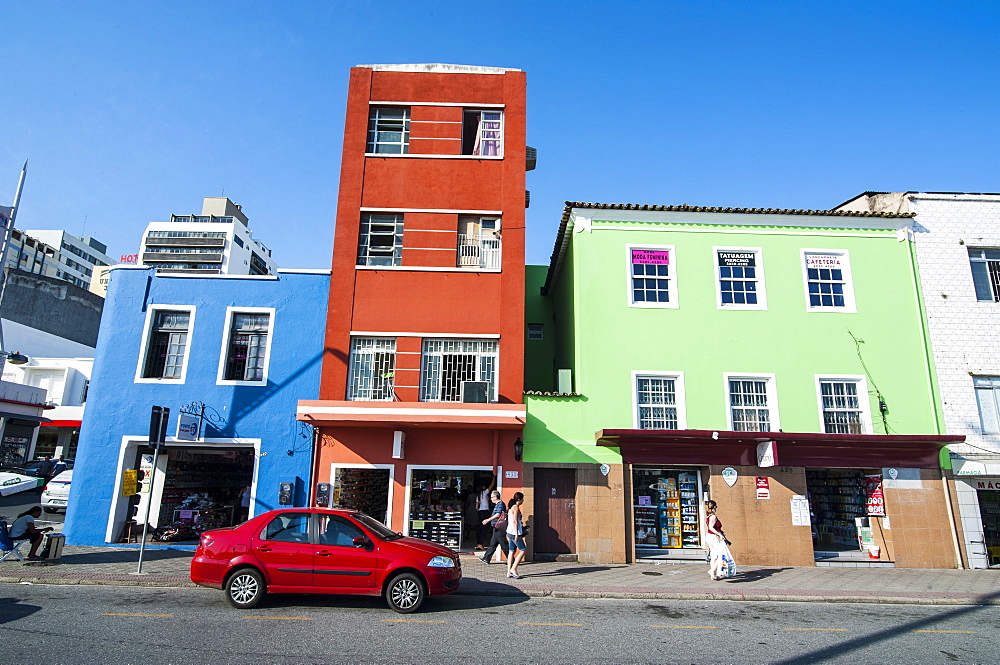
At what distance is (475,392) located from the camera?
1489 cm

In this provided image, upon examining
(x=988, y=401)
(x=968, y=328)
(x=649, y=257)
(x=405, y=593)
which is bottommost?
(x=405, y=593)

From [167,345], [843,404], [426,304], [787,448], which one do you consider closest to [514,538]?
[426,304]

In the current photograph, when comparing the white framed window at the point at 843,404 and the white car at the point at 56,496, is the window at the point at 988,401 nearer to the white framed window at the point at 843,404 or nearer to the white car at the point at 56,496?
the white framed window at the point at 843,404

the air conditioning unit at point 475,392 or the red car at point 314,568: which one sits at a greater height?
the air conditioning unit at point 475,392

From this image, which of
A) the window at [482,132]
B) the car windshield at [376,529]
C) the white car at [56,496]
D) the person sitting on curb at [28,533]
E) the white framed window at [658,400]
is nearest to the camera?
the car windshield at [376,529]

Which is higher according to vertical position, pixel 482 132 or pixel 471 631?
pixel 482 132

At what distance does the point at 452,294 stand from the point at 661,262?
571 cm

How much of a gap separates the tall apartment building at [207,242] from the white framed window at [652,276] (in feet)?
229

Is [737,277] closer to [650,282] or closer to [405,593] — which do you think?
[650,282]

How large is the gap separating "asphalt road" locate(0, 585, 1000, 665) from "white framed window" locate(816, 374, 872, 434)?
517cm

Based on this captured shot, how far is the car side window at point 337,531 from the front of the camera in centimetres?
934

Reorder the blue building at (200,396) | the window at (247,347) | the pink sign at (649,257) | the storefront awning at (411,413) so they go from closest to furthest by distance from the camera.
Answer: the storefront awning at (411,413), the blue building at (200,396), the window at (247,347), the pink sign at (649,257)

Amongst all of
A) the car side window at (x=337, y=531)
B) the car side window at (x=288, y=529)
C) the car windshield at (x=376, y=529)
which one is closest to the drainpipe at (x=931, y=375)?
the car windshield at (x=376, y=529)

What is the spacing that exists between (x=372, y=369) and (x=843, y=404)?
12130 millimetres
